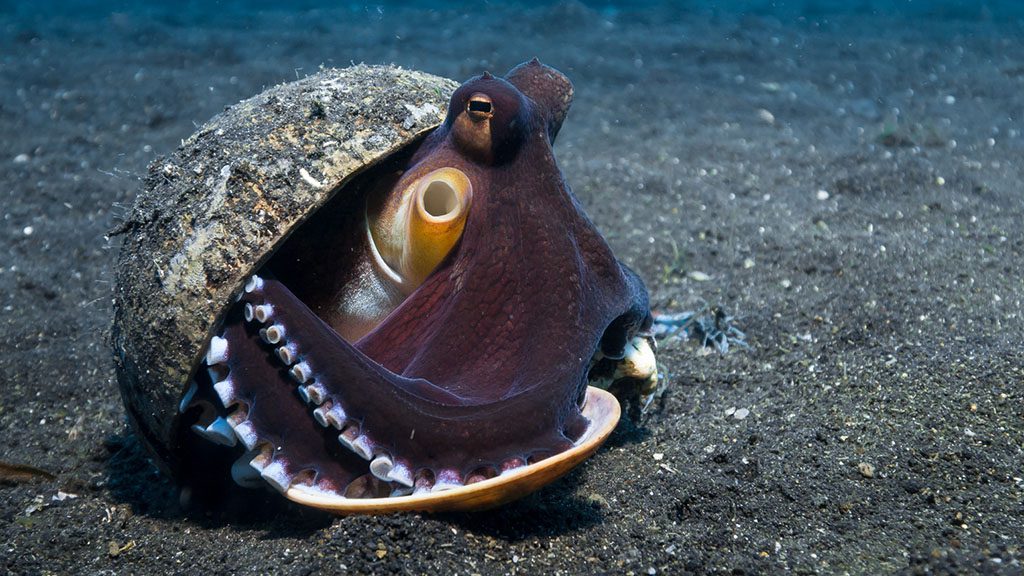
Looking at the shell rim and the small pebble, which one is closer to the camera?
the shell rim

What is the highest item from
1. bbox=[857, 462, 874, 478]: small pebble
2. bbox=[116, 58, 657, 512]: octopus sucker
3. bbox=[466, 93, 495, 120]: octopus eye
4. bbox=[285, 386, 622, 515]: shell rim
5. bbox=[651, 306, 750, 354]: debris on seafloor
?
bbox=[466, 93, 495, 120]: octopus eye

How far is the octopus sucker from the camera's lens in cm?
232

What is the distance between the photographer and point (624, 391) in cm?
331

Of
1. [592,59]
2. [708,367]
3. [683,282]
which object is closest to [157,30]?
[592,59]

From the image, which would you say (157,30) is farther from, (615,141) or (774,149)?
(774,149)

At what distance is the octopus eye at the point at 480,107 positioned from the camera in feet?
8.95

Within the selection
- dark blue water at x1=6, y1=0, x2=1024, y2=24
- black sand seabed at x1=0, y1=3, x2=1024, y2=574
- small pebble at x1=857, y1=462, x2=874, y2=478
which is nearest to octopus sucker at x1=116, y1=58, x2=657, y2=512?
black sand seabed at x1=0, y1=3, x2=1024, y2=574

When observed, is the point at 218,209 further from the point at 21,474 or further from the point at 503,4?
the point at 503,4

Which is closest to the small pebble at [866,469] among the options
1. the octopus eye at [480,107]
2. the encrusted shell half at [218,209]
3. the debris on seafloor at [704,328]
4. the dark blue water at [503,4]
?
the debris on seafloor at [704,328]

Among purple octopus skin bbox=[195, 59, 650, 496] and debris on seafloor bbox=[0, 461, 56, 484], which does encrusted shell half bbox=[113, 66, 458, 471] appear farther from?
debris on seafloor bbox=[0, 461, 56, 484]

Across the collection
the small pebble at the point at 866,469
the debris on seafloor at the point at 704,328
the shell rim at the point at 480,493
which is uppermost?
the shell rim at the point at 480,493

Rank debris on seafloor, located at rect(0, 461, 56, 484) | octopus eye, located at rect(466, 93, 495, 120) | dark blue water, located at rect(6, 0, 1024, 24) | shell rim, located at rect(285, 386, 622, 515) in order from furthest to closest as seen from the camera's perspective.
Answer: dark blue water, located at rect(6, 0, 1024, 24), debris on seafloor, located at rect(0, 461, 56, 484), octopus eye, located at rect(466, 93, 495, 120), shell rim, located at rect(285, 386, 622, 515)

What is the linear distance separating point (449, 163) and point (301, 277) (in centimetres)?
73

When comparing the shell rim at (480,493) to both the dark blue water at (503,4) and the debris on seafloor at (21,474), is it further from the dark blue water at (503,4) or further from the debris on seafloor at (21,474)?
the dark blue water at (503,4)
